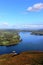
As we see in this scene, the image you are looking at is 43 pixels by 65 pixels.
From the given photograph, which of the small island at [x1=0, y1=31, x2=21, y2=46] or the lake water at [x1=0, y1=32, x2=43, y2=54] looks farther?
the small island at [x1=0, y1=31, x2=21, y2=46]

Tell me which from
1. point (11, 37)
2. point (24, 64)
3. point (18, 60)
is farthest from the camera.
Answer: point (11, 37)

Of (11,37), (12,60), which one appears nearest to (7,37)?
(11,37)

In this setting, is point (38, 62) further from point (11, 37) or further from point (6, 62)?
point (11, 37)

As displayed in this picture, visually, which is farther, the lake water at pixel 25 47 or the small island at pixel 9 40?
the small island at pixel 9 40

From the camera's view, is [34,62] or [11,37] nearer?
[34,62]

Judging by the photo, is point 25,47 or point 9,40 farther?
point 9,40

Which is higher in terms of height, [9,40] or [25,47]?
[9,40]

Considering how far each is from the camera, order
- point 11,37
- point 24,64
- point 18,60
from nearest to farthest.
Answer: point 24,64
point 18,60
point 11,37

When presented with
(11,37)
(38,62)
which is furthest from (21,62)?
(11,37)

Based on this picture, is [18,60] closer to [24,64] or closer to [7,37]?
[24,64]
